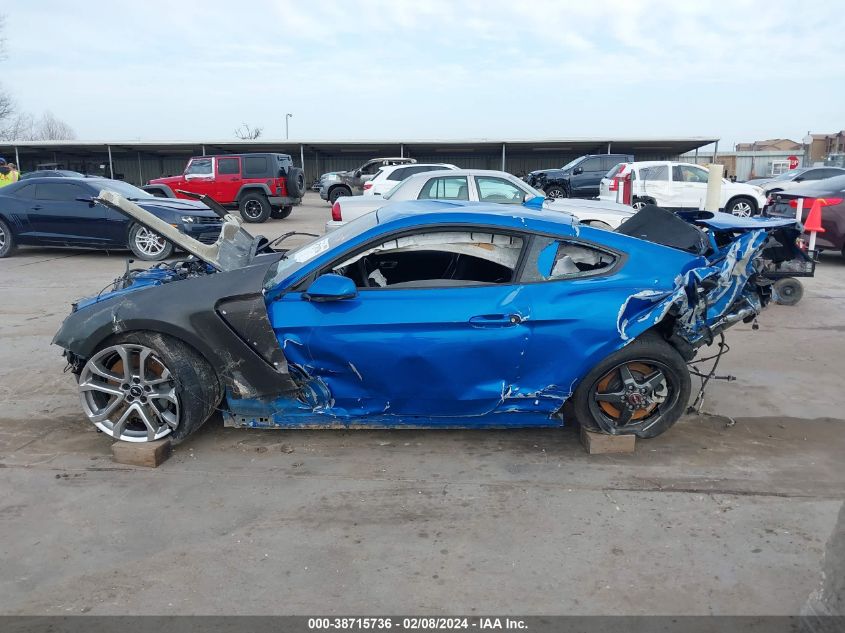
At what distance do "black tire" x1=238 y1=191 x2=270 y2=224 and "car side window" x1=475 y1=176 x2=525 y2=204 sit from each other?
9148 mm

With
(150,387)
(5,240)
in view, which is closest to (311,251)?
(150,387)

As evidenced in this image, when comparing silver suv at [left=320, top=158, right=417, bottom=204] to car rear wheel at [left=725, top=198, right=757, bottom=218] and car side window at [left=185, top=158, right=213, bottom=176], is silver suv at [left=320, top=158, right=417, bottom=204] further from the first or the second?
car rear wheel at [left=725, top=198, right=757, bottom=218]

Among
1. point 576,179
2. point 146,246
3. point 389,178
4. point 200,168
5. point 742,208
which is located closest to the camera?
point 146,246

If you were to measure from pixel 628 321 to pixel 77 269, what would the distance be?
32.2 feet

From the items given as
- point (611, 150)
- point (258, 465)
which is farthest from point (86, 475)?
point (611, 150)

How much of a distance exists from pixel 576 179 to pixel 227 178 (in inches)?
452

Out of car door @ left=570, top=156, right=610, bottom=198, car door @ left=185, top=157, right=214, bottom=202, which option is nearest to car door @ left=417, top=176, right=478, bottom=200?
car door @ left=185, top=157, right=214, bottom=202

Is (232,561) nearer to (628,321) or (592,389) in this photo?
(592,389)

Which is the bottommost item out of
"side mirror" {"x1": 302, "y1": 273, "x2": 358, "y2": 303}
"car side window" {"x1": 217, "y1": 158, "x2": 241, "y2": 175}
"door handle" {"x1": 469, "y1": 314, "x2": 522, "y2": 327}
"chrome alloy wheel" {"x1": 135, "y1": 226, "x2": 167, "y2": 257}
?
"chrome alloy wheel" {"x1": 135, "y1": 226, "x2": 167, "y2": 257}

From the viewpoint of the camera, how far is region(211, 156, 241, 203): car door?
63.2 feet

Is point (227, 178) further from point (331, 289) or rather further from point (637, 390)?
point (637, 390)

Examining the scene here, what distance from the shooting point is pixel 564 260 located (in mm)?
3975

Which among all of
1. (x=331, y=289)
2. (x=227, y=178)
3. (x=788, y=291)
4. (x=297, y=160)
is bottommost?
(x=788, y=291)

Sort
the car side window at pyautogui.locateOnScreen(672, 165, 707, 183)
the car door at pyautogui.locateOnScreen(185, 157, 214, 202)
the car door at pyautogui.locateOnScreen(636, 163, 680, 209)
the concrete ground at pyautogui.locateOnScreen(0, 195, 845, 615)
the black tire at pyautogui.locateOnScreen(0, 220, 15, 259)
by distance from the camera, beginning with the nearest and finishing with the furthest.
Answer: the concrete ground at pyautogui.locateOnScreen(0, 195, 845, 615) → the black tire at pyautogui.locateOnScreen(0, 220, 15, 259) → the car door at pyautogui.locateOnScreen(636, 163, 680, 209) → the car side window at pyautogui.locateOnScreen(672, 165, 707, 183) → the car door at pyautogui.locateOnScreen(185, 157, 214, 202)
